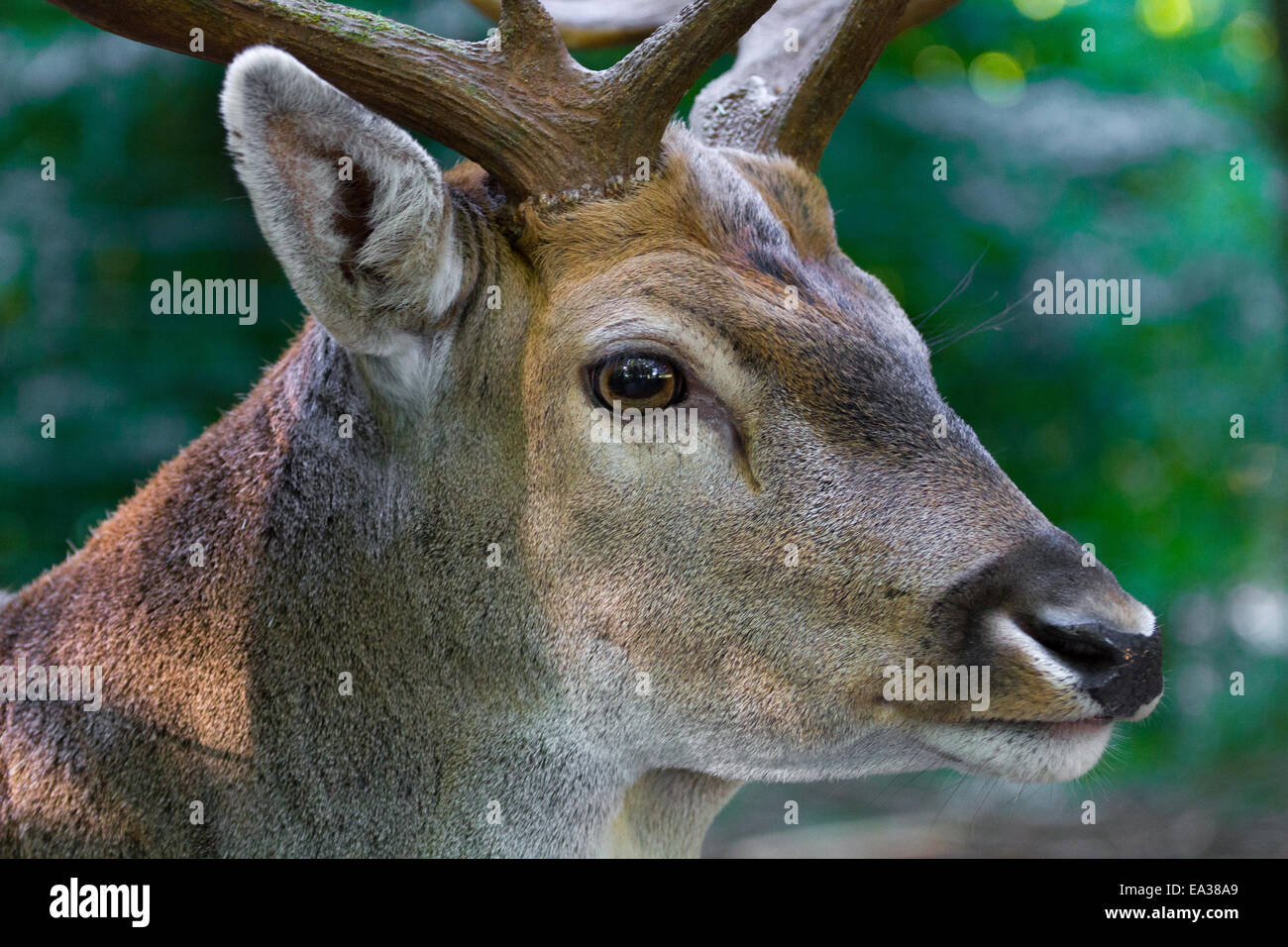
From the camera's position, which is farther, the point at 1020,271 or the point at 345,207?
the point at 1020,271

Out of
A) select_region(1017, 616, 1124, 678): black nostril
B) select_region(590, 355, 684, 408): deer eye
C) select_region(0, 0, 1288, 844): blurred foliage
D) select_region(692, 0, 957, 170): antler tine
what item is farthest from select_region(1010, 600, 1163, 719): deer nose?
select_region(0, 0, 1288, 844): blurred foliage

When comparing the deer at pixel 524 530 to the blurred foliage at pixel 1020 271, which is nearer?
the deer at pixel 524 530

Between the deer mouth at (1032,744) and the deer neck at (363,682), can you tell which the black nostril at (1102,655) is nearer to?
the deer mouth at (1032,744)

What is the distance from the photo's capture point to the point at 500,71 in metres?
3.46

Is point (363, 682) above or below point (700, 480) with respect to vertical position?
below

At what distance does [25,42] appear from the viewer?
7445 mm

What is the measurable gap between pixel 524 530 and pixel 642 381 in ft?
1.75

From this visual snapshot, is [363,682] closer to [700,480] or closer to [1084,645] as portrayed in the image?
[700,480]

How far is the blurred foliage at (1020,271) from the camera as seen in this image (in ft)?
Result: 25.0

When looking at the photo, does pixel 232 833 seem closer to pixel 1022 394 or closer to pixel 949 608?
pixel 949 608

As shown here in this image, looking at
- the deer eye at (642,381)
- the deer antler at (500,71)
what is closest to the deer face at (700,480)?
the deer eye at (642,381)

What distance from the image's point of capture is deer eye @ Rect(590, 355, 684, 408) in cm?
328

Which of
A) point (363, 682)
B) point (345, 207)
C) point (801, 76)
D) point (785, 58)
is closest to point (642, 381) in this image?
point (345, 207)
